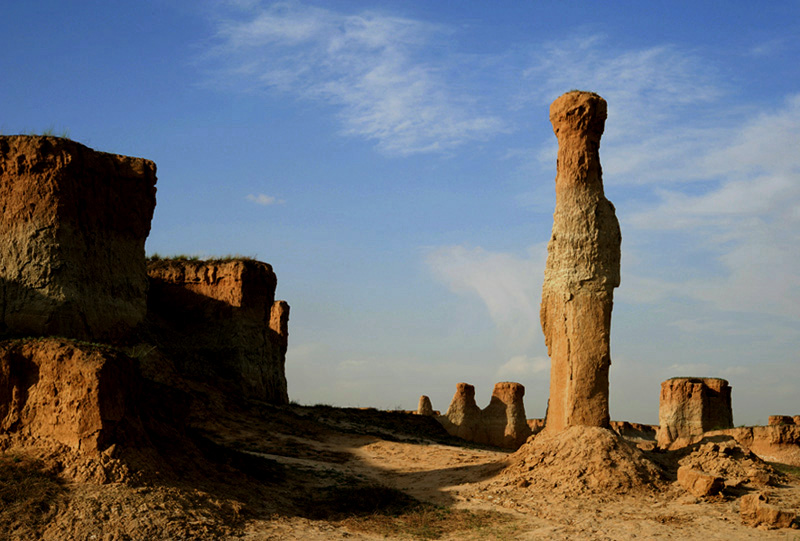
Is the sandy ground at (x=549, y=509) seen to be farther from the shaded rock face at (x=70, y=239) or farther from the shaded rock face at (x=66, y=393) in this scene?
the shaded rock face at (x=70, y=239)

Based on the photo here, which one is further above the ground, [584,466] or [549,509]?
[584,466]

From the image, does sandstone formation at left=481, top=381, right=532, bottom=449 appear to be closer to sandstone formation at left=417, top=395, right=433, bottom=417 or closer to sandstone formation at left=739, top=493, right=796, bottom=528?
sandstone formation at left=417, top=395, right=433, bottom=417

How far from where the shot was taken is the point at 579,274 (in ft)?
54.3

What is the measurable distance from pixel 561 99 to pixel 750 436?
466 inches

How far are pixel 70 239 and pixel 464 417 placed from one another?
1951 centimetres

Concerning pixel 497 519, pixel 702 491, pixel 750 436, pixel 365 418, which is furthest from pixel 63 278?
pixel 750 436

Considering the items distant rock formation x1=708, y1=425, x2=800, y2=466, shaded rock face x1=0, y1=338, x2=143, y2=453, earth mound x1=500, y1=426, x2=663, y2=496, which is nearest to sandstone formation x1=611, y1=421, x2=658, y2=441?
distant rock formation x1=708, y1=425, x2=800, y2=466

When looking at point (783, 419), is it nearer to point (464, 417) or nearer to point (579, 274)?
point (464, 417)

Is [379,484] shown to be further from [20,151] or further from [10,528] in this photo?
[20,151]

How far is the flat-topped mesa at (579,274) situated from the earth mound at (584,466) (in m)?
0.71

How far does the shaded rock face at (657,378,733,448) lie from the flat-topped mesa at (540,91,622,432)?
15.8 meters

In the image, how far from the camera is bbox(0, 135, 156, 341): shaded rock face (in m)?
16.5

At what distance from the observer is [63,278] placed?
16.9 metres

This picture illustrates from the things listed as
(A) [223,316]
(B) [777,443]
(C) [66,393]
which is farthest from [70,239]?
(B) [777,443]
